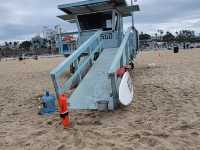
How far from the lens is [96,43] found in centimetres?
1162

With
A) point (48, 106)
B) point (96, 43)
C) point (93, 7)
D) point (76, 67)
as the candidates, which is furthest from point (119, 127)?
point (93, 7)

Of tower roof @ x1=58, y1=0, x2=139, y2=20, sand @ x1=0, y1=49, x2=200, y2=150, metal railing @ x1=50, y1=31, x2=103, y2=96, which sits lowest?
sand @ x1=0, y1=49, x2=200, y2=150

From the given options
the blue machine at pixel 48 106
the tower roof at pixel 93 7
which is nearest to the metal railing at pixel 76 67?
the blue machine at pixel 48 106

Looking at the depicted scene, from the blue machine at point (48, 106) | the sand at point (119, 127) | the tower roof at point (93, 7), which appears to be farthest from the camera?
the tower roof at point (93, 7)

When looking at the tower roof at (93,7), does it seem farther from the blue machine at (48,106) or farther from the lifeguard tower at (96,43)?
the blue machine at (48,106)

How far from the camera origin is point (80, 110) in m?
7.36

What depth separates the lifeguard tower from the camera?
27.3 ft

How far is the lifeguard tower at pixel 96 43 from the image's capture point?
27.3 feet

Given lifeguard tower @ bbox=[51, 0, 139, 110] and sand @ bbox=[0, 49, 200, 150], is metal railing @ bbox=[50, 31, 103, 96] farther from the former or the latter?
sand @ bbox=[0, 49, 200, 150]

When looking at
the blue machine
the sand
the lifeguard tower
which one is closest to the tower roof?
the lifeguard tower

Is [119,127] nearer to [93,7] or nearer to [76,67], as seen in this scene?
[76,67]

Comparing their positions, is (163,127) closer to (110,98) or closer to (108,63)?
(110,98)

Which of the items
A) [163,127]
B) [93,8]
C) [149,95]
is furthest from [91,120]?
[93,8]

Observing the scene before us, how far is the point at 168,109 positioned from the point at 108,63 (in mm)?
3622
